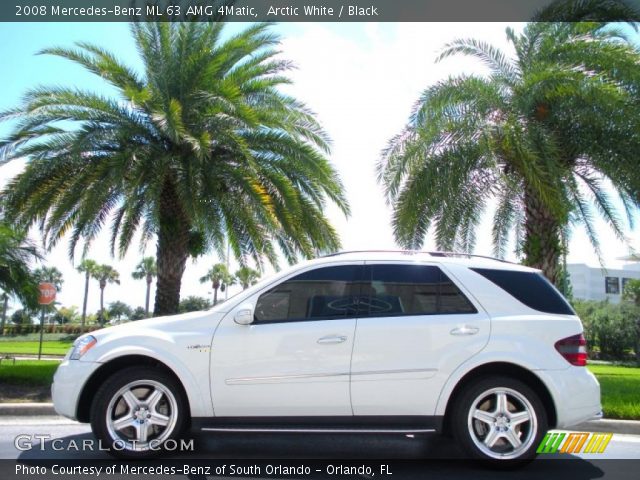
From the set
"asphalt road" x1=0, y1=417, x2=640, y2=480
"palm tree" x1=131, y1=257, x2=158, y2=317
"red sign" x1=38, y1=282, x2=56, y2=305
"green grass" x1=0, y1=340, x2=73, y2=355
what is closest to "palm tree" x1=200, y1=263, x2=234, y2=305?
"palm tree" x1=131, y1=257, x2=158, y2=317

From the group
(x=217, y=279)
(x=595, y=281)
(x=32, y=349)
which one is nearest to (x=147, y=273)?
(x=217, y=279)

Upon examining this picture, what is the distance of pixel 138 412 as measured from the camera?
5438 mm

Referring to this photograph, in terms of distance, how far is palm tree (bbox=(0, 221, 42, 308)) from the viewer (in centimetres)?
1498

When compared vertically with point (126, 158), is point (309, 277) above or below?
below

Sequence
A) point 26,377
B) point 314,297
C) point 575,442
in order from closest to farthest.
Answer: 1. point 314,297
2. point 575,442
3. point 26,377

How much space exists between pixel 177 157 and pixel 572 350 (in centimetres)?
974

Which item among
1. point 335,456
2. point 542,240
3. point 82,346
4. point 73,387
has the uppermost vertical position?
point 542,240

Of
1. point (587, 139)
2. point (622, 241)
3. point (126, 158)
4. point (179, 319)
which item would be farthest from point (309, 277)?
point (622, 241)

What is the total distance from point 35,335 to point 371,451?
7758 cm

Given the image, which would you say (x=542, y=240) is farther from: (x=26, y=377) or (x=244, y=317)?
(x=26, y=377)

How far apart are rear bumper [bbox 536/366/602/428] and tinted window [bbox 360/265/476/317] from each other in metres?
0.87

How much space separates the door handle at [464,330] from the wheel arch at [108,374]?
2.39m

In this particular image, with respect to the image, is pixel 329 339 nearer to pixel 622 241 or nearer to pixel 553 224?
pixel 553 224

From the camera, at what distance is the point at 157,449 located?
17.7 feet
